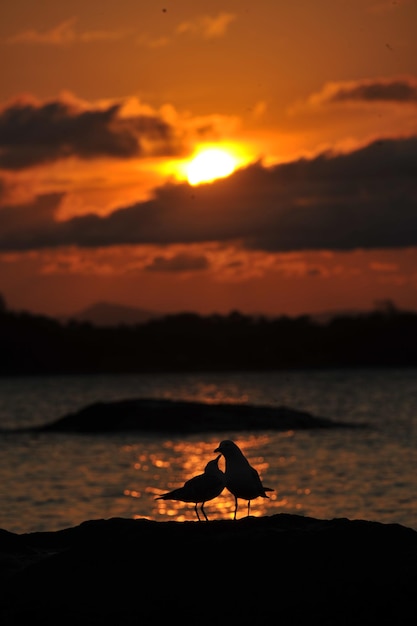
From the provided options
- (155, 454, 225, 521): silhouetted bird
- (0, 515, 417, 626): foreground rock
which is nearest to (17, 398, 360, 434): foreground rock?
(155, 454, 225, 521): silhouetted bird

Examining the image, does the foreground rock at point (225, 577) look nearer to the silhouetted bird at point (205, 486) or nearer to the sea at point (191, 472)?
the silhouetted bird at point (205, 486)

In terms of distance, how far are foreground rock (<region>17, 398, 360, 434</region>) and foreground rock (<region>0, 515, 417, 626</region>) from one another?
64476 millimetres

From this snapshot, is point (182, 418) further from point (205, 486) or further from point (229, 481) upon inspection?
point (229, 481)

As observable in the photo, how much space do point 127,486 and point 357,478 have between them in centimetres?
926

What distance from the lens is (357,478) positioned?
178 feet

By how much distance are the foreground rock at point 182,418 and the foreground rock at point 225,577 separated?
6448 cm

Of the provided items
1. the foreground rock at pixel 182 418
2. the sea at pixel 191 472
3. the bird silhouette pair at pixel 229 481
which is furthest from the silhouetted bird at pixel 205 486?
the foreground rock at pixel 182 418

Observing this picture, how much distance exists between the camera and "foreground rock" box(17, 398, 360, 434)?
82.9m

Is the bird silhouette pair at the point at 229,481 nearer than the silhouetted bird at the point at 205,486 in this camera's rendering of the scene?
Yes

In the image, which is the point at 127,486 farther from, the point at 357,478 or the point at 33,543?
the point at 33,543

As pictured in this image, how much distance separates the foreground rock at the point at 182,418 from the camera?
82.9m

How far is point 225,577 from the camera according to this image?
53.4 feet

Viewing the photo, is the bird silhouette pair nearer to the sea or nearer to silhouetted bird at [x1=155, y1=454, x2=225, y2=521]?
silhouetted bird at [x1=155, y1=454, x2=225, y2=521]

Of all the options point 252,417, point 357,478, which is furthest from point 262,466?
point 252,417
